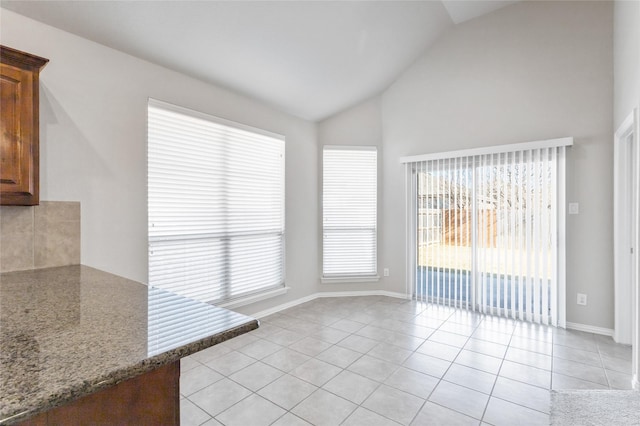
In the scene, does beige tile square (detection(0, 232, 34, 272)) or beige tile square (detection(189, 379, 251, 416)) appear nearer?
beige tile square (detection(0, 232, 34, 272))

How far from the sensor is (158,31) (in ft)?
8.11

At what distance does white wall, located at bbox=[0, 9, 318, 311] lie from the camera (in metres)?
2.20

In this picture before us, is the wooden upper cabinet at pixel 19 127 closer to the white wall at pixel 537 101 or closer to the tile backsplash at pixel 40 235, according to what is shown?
the tile backsplash at pixel 40 235

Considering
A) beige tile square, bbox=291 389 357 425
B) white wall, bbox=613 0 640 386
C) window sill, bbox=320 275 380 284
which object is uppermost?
white wall, bbox=613 0 640 386

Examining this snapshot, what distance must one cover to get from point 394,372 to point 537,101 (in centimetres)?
342

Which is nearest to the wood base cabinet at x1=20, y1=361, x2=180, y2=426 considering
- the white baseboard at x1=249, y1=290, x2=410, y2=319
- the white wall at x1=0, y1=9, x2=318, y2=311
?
the white wall at x1=0, y1=9, x2=318, y2=311

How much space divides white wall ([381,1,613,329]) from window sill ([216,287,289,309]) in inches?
72.8

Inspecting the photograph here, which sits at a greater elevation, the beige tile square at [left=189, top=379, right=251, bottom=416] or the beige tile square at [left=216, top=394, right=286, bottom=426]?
the beige tile square at [left=189, top=379, right=251, bottom=416]

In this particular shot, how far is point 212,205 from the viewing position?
3.32m

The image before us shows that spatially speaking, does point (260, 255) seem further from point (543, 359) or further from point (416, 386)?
point (543, 359)

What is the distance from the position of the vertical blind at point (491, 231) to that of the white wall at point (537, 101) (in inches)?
6.9

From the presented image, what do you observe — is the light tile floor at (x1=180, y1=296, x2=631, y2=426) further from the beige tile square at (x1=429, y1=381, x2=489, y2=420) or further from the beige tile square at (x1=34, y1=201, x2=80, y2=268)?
the beige tile square at (x1=34, y1=201, x2=80, y2=268)

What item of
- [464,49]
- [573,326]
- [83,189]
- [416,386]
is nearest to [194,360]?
[83,189]

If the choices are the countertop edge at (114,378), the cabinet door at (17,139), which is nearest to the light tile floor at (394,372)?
the countertop edge at (114,378)
